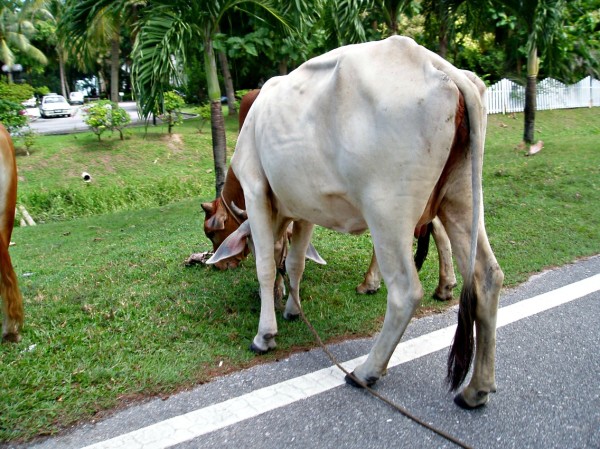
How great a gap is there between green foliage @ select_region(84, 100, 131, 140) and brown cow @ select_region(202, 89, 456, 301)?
11825mm

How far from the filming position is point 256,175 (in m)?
3.86

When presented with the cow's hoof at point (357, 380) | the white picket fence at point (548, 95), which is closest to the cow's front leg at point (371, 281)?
the cow's hoof at point (357, 380)

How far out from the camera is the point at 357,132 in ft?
9.82

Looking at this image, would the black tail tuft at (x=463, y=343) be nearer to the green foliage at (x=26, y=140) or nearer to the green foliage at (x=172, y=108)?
the green foliage at (x=172, y=108)

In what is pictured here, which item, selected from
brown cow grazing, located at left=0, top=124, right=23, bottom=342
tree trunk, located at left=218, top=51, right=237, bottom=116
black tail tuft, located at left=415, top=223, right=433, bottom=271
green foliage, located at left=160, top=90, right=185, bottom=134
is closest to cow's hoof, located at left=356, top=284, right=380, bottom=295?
black tail tuft, located at left=415, top=223, right=433, bottom=271

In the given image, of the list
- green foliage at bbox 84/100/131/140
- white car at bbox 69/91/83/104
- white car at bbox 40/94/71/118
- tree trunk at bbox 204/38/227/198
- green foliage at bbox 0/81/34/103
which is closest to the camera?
tree trunk at bbox 204/38/227/198

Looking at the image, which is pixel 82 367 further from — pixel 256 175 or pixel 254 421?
pixel 256 175

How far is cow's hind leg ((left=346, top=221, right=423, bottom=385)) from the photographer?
3.00 m

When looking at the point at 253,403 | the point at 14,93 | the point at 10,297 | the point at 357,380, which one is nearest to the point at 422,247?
the point at 357,380

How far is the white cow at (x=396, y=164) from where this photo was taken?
2.85m

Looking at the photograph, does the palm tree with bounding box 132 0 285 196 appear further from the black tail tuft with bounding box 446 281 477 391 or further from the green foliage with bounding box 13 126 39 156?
the green foliage with bounding box 13 126 39 156

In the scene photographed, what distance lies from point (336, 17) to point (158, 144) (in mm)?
9687

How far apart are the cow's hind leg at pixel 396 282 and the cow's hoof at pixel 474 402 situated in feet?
1.41

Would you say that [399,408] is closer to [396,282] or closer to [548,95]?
[396,282]
